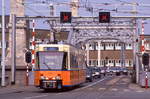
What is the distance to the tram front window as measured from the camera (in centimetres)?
3331

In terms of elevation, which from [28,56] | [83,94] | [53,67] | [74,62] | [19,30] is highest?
[19,30]

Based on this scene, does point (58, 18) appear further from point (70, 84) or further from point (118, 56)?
point (118, 56)

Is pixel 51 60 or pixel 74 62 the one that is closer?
pixel 51 60

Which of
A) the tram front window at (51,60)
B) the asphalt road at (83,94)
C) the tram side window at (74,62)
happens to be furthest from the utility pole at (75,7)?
the tram front window at (51,60)

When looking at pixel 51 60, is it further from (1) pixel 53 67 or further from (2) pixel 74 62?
(2) pixel 74 62

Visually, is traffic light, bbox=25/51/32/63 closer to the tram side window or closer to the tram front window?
the tram side window

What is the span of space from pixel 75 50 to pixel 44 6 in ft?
63.7

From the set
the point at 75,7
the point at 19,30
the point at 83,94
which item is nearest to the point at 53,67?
the point at 83,94

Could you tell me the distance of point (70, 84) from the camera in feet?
112

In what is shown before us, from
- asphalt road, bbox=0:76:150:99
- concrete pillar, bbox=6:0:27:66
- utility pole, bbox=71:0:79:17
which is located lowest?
asphalt road, bbox=0:76:150:99

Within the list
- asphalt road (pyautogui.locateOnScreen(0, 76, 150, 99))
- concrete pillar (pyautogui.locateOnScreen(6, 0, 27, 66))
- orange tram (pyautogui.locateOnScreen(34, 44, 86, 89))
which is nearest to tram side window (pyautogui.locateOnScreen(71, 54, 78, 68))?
orange tram (pyautogui.locateOnScreen(34, 44, 86, 89))

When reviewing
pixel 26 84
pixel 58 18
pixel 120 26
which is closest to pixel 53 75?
pixel 26 84

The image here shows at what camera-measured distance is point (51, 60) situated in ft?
110

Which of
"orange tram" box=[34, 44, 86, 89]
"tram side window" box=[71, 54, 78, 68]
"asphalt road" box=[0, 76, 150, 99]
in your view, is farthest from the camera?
"tram side window" box=[71, 54, 78, 68]
